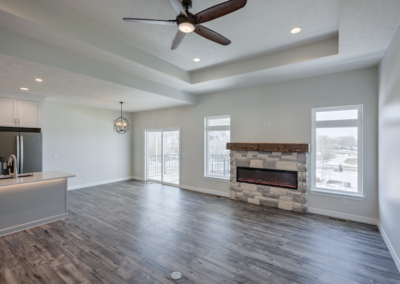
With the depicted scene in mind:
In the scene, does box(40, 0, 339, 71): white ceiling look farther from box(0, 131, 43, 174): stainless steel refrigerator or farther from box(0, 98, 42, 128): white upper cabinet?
box(0, 131, 43, 174): stainless steel refrigerator

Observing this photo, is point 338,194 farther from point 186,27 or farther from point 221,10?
point 186,27

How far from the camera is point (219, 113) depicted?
5578 millimetres

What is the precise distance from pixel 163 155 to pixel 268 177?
386cm

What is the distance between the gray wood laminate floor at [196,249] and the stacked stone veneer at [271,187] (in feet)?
0.94

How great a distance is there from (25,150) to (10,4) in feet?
12.3

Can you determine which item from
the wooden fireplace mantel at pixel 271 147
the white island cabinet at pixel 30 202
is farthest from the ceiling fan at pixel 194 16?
the white island cabinet at pixel 30 202

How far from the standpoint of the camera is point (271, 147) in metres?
4.58

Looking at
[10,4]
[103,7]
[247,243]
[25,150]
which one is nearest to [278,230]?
[247,243]

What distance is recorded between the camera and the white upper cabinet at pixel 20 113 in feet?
14.8

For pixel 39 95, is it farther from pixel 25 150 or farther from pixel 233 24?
pixel 233 24

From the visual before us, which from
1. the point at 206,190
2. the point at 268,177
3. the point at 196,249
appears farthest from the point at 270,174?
the point at 196,249

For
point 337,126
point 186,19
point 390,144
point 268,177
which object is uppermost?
point 186,19

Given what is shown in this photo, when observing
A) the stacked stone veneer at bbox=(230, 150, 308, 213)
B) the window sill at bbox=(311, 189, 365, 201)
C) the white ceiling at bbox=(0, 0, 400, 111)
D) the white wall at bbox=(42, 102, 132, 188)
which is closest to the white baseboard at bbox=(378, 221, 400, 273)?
the window sill at bbox=(311, 189, 365, 201)

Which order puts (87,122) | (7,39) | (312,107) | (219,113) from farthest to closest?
(87,122) → (219,113) → (312,107) → (7,39)
